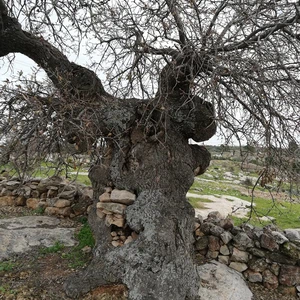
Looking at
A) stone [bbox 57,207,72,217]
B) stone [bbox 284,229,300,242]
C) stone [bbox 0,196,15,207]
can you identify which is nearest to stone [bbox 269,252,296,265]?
stone [bbox 284,229,300,242]

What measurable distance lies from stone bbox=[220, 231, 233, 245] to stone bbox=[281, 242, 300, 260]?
0.76 meters

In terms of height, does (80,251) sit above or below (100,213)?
below

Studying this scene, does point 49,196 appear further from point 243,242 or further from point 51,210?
point 243,242

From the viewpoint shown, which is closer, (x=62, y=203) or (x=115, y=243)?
(x=115, y=243)

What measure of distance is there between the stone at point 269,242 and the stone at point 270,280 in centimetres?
34

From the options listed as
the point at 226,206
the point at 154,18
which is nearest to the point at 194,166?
the point at 154,18

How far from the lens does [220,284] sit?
385 cm

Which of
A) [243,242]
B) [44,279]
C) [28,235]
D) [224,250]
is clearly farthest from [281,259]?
[28,235]

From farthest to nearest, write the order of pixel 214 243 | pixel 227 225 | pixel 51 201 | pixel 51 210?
pixel 51 201 < pixel 51 210 < pixel 227 225 < pixel 214 243

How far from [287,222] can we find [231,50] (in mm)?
6122

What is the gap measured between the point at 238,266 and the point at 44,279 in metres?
2.74

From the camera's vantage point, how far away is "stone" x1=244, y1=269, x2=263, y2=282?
4211mm

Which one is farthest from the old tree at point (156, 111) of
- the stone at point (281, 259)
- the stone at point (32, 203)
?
the stone at point (32, 203)

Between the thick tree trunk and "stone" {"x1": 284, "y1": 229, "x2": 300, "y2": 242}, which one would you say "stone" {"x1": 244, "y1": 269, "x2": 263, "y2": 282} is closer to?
"stone" {"x1": 284, "y1": 229, "x2": 300, "y2": 242}
